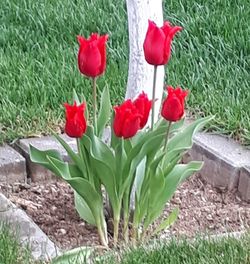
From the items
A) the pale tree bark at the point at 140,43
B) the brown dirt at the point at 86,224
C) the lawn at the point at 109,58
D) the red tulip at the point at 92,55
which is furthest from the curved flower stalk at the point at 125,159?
the lawn at the point at 109,58

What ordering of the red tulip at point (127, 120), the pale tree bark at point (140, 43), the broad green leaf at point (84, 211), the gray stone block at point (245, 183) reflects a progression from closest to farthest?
the red tulip at point (127, 120), the broad green leaf at point (84, 211), the pale tree bark at point (140, 43), the gray stone block at point (245, 183)

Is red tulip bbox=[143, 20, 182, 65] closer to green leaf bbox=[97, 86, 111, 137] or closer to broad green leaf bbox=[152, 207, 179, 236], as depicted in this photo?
green leaf bbox=[97, 86, 111, 137]

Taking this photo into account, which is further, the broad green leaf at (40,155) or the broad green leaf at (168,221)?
the broad green leaf at (168,221)

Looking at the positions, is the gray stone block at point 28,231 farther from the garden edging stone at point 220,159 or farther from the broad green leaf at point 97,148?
the garden edging stone at point 220,159

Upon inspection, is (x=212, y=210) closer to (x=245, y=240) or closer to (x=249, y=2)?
(x=245, y=240)

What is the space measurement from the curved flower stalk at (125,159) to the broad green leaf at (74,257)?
24 centimetres

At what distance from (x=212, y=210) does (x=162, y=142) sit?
0.68 meters

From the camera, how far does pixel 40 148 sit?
4203mm

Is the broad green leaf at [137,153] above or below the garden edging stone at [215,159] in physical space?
above

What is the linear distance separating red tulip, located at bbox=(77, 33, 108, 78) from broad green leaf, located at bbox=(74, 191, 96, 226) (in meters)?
0.61

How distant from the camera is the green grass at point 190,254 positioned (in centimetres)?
321

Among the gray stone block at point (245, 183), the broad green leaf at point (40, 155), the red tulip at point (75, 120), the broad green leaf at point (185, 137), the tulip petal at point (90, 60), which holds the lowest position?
the gray stone block at point (245, 183)

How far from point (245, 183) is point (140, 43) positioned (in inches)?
32.4

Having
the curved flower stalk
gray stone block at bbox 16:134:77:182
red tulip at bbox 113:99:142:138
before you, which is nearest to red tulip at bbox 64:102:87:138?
the curved flower stalk
